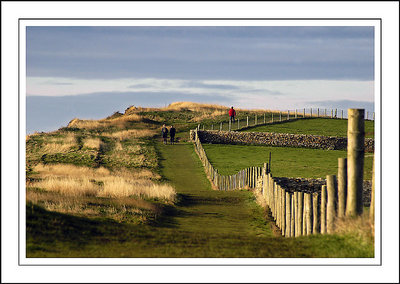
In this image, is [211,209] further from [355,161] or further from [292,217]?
[355,161]

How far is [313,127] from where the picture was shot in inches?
2539

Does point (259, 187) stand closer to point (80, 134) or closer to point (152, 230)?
point (152, 230)

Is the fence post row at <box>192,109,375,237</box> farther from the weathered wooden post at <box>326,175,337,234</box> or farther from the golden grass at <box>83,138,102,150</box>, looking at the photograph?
the golden grass at <box>83,138,102,150</box>

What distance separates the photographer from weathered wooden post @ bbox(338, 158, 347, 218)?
13.1m

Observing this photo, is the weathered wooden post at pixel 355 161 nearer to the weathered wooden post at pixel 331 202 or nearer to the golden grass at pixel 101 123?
the weathered wooden post at pixel 331 202

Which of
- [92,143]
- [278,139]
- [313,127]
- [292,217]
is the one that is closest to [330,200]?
[292,217]

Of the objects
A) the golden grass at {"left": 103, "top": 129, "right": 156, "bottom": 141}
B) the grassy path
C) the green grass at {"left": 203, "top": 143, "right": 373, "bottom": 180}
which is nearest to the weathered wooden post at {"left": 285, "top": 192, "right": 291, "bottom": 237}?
the grassy path

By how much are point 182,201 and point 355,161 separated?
13442 mm

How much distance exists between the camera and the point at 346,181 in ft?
43.5

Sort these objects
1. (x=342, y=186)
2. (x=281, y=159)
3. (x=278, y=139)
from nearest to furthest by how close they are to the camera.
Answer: (x=342, y=186) → (x=281, y=159) → (x=278, y=139)

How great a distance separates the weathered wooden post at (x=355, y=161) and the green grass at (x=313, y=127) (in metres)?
45.8

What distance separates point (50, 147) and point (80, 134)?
10.9 m

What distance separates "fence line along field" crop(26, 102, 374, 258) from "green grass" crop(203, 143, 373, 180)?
0.08 m

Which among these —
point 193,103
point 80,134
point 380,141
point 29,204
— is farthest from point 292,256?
point 193,103
